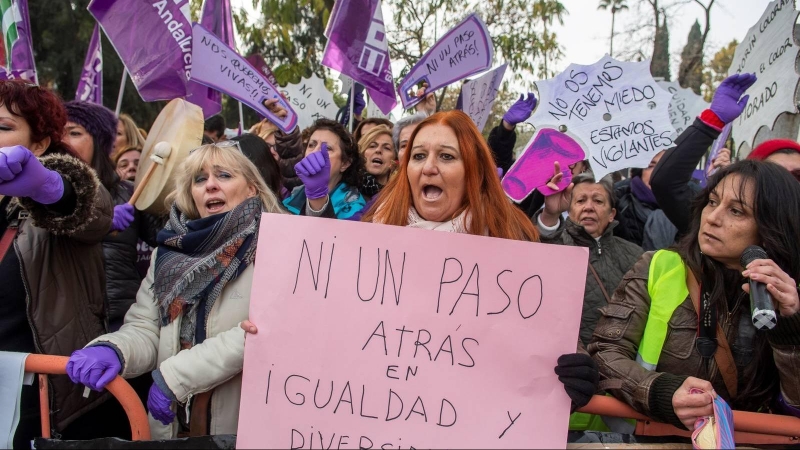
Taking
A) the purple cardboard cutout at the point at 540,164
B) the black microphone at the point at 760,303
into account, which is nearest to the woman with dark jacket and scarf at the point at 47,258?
the purple cardboard cutout at the point at 540,164

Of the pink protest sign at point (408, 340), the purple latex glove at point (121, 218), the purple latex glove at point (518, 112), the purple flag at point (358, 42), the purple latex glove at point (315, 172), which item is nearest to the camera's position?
the pink protest sign at point (408, 340)

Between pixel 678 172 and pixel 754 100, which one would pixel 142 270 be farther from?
pixel 754 100

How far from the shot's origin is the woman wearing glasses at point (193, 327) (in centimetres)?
200

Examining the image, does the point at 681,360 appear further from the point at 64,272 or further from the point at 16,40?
the point at 16,40

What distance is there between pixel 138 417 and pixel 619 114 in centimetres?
287

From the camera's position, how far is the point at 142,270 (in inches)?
147

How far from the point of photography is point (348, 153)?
3.76 m

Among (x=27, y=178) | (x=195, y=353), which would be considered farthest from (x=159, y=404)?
(x=27, y=178)

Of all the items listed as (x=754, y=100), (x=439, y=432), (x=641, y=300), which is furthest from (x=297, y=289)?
(x=754, y=100)

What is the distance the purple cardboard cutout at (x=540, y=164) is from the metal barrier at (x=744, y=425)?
1.46 meters

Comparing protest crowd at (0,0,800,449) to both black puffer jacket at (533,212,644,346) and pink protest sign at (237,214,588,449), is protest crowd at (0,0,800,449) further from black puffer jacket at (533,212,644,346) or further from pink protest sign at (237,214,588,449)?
black puffer jacket at (533,212,644,346)

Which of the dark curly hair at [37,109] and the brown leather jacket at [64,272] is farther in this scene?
the dark curly hair at [37,109]

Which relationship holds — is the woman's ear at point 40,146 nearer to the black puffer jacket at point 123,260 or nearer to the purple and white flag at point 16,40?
the black puffer jacket at point 123,260

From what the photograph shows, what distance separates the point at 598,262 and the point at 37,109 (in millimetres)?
2901
